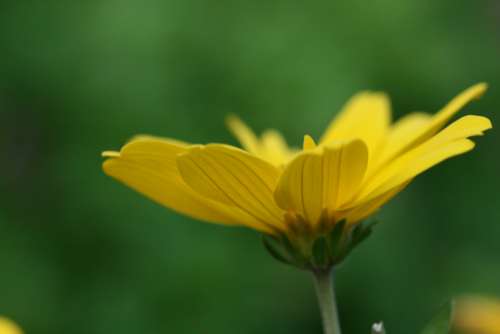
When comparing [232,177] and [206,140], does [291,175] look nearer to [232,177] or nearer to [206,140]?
A: [232,177]

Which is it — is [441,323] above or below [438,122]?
below

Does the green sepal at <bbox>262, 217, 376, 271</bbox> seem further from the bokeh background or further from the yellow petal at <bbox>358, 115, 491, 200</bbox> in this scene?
the bokeh background

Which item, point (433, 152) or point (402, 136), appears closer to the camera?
point (433, 152)

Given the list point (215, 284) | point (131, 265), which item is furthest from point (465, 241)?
point (131, 265)

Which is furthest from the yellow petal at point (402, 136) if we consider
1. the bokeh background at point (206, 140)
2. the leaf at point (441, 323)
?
the bokeh background at point (206, 140)

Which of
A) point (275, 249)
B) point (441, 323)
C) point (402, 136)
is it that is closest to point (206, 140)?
point (402, 136)

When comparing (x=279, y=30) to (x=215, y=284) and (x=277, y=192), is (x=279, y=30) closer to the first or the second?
(x=215, y=284)
